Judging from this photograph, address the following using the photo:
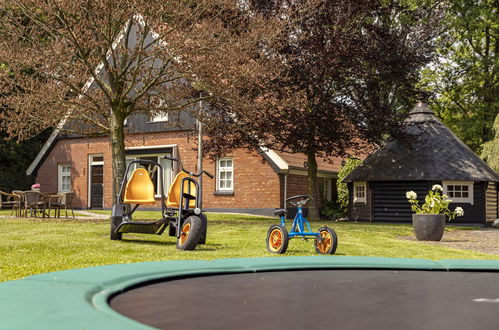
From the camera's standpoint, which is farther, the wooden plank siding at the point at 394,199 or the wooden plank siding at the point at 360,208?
the wooden plank siding at the point at 360,208

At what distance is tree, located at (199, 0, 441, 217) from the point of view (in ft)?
59.4

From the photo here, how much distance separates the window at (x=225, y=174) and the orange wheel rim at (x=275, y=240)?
48.8ft

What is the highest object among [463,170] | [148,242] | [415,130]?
[415,130]

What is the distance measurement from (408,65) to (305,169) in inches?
241

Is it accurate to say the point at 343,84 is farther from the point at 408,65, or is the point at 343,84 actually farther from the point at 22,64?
the point at 22,64

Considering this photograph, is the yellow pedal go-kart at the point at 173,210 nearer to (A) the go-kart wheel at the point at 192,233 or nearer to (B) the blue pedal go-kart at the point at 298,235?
(A) the go-kart wheel at the point at 192,233

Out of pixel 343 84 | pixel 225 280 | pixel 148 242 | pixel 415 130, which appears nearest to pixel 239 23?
pixel 343 84

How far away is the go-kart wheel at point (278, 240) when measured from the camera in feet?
27.2

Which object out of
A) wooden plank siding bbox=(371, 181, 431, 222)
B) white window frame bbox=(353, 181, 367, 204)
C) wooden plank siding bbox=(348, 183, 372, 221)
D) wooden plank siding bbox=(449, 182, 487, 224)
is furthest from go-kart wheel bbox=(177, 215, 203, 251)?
wooden plank siding bbox=(449, 182, 487, 224)

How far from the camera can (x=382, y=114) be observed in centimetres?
1908

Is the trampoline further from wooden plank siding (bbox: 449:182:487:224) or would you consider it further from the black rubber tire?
wooden plank siding (bbox: 449:182:487:224)

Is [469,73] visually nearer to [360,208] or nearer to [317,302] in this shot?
[360,208]

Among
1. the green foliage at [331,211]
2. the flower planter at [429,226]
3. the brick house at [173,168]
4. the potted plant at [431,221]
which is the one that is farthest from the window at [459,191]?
the flower planter at [429,226]

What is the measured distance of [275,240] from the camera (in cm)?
870
